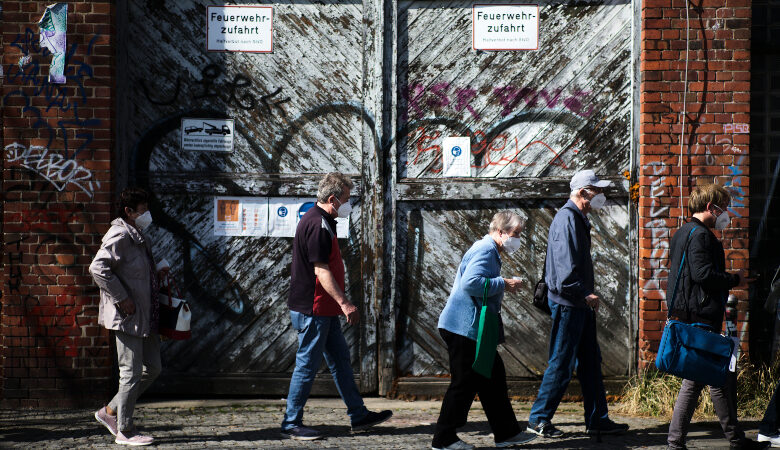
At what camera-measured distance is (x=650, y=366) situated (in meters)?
6.32

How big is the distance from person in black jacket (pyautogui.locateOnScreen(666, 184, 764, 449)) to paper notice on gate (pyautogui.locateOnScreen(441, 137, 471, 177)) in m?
2.05

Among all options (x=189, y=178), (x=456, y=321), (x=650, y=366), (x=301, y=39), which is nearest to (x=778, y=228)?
(x=650, y=366)

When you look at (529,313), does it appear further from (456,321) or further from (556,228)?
(456,321)

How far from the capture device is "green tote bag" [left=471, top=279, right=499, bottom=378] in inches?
191

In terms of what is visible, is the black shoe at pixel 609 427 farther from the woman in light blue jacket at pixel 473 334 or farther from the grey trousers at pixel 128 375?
the grey trousers at pixel 128 375

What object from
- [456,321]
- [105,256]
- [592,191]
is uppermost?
[592,191]

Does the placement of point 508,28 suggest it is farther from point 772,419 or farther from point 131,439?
point 131,439

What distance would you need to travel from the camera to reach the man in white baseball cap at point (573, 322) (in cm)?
530

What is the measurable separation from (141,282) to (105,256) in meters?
0.30

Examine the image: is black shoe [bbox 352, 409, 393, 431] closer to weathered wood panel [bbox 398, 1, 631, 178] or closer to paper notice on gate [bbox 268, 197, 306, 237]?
paper notice on gate [bbox 268, 197, 306, 237]

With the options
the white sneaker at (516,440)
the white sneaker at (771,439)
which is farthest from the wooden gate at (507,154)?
the white sneaker at (516,440)

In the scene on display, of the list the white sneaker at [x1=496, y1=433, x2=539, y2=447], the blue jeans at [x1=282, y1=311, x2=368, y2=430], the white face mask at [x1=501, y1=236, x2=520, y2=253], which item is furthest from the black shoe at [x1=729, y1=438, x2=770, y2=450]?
the blue jeans at [x1=282, y1=311, x2=368, y2=430]

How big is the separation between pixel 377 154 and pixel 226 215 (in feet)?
4.58

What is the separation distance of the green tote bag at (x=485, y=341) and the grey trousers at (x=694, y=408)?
1229 mm
